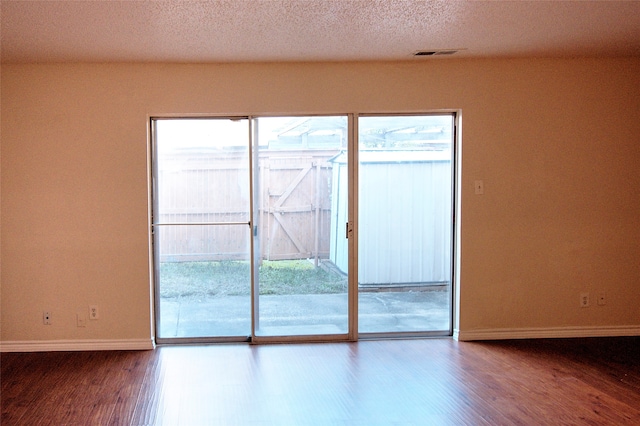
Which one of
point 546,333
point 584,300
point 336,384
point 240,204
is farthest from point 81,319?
point 584,300

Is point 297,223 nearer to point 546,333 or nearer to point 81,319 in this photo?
point 81,319

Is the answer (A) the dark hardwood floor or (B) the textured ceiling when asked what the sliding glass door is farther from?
(B) the textured ceiling

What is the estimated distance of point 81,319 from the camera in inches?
170

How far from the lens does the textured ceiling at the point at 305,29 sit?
2.99m

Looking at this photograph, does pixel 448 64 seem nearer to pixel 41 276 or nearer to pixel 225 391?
pixel 225 391

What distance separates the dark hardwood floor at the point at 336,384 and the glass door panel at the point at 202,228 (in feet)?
0.97

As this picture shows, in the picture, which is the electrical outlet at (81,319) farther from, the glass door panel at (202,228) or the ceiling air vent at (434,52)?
the ceiling air vent at (434,52)

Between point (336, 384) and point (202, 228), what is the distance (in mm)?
1811

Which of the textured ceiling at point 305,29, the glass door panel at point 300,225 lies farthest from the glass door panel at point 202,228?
the textured ceiling at point 305,29

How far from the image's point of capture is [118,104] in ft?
14.0

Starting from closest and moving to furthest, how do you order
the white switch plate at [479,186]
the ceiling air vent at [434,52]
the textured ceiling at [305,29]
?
1. the textured ceiling at [305,29]
2. the ceiling air vent at [434,52]
3. the white switch plate at [479,186]

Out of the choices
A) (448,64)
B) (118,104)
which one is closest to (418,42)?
(448,64)

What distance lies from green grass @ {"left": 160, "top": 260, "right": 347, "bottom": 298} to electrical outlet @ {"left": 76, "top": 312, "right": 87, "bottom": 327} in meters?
0.64

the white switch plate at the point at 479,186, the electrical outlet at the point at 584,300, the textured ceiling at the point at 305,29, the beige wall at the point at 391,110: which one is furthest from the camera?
the electrical outlet at the point at 584,300
